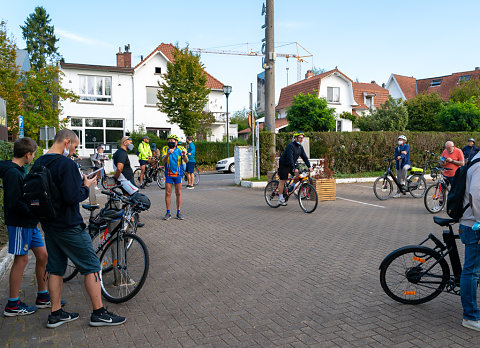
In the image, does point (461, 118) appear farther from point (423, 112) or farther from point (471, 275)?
point (471, 275)

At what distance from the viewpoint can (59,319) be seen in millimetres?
3971

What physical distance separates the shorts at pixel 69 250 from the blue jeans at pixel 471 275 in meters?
3.50

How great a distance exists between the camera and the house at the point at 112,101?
3453cm

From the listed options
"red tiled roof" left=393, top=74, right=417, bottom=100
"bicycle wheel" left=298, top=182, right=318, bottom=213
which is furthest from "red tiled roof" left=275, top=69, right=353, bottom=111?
"bicycle wheel" left=298, top=182, right=318, bottom=213

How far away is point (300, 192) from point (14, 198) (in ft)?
25.1

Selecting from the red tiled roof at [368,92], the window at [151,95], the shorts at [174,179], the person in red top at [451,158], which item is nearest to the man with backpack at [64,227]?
the shorts at [174,179]

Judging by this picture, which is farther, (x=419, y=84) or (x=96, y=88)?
(x=419, y=84)

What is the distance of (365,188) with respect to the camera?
16125mm

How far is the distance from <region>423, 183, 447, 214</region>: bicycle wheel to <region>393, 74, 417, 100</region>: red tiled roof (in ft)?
162

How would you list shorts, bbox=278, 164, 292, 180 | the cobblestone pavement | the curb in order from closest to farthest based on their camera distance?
1. the cobblestone pavement
2. the curb
3. shorts, bbox=278, 164, 292, 180

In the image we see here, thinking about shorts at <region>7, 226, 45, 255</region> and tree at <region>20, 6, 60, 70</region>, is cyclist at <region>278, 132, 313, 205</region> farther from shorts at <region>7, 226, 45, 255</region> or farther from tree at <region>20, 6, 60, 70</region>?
tree at <region>20, 6, 60, 70</region>

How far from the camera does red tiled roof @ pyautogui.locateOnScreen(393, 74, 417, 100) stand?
2231 inches

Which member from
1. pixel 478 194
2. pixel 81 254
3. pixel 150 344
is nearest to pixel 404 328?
pixel 478 194

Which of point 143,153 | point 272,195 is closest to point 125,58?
point 143,153
